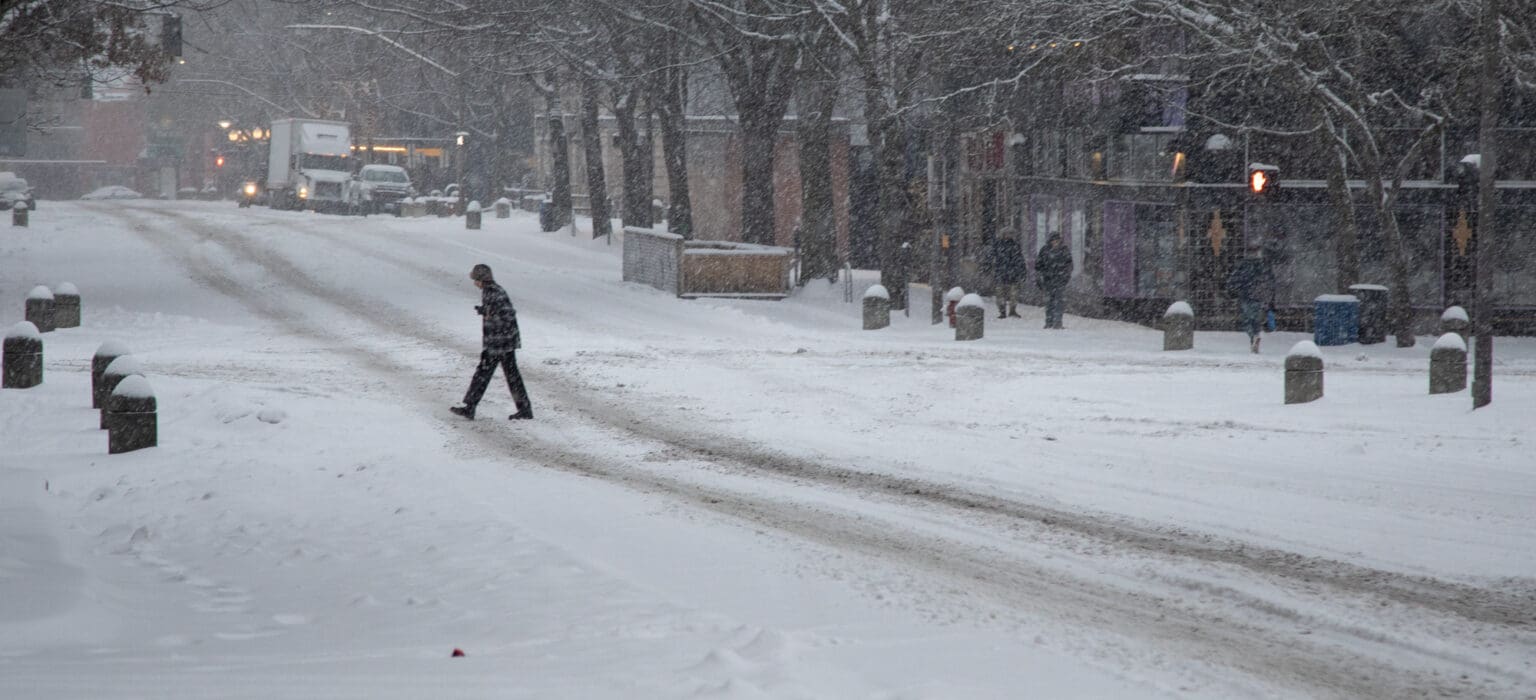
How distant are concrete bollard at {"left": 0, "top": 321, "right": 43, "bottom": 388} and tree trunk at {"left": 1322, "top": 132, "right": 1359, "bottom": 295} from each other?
18033 mm

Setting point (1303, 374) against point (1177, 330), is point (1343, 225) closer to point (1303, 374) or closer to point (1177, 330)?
point (1177, 330)

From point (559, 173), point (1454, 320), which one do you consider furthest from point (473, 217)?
point (1454, 320)

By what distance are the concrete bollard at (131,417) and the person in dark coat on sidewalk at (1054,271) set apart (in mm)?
16320

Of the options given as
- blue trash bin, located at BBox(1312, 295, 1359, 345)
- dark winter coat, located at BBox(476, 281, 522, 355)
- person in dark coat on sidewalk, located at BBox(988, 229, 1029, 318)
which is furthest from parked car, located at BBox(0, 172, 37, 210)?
blue trash bin, located at BBox(1312, 295, 1359, 345)

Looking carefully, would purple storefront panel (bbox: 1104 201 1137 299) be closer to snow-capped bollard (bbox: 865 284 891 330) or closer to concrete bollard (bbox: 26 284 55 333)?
snow-capped bollard (bbox: 865 284 891 330)

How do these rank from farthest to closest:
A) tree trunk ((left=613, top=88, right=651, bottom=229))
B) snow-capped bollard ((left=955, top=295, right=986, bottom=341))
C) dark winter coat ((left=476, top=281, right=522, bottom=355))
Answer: tree trunk ((left=613, top=88, right=651, bottom=229)) → snow-capped bollard ((left=955, top=295, right=986, bottom=341)) → dark winter coat ((left=476, top=281, right=522, bottom=355))

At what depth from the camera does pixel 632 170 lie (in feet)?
122

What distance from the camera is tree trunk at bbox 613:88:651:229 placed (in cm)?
3666

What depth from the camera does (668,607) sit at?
24.7ft

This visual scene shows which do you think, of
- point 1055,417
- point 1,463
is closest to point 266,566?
point 1,463

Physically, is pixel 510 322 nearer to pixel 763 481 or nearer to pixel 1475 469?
pixel 763 481

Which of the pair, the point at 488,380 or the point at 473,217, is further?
the point at 473,217

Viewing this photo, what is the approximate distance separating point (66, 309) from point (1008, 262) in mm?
15656

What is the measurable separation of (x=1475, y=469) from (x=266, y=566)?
885 centimetres
